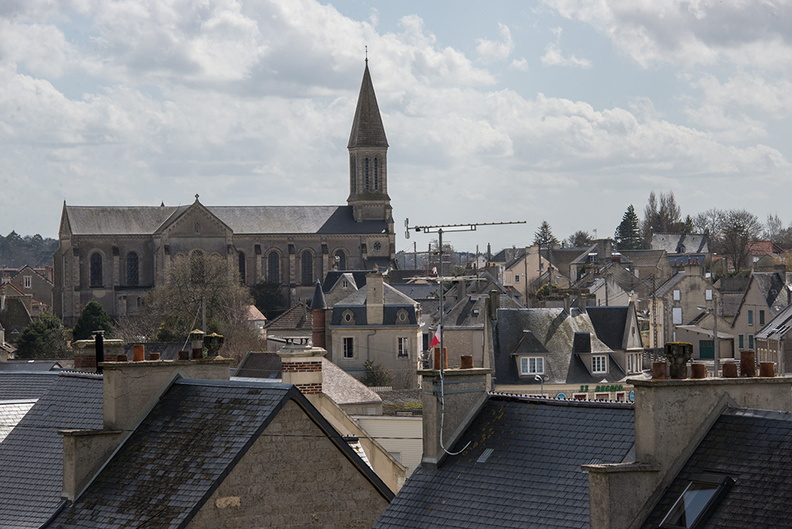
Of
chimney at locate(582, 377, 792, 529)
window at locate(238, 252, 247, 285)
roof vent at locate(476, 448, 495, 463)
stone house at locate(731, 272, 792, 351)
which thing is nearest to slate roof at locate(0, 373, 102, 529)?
roof vent at locate(476, 448, 495, 463)

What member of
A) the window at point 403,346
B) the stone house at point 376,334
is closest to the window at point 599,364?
the stone house at point 376,334

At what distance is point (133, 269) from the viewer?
130000 mm

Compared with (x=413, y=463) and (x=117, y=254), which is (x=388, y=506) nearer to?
(x=413, y=463)

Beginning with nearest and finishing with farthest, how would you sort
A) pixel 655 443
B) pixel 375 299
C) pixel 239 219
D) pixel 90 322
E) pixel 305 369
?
pixel 655 443, pixel 305 369, pixel 375 299, pixel 90 322, pixel 239 219

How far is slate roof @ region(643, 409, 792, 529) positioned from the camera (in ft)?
38.7

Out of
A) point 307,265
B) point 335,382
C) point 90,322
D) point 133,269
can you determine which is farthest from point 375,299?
point 307,265

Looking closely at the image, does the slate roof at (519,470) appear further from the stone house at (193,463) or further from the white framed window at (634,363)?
the white framed window at (634,363)

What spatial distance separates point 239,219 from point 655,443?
404 feet

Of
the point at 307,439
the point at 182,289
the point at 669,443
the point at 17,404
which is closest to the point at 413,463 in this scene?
the point at 17,404

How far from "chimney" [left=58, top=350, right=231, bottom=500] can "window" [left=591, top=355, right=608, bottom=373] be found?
1596 inches

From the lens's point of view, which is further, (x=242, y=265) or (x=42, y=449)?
(x=242, y=265)

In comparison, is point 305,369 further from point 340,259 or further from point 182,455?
point 340,259

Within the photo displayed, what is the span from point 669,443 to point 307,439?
187 inches

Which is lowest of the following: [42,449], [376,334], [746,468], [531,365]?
[531,365]
